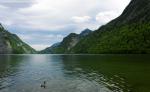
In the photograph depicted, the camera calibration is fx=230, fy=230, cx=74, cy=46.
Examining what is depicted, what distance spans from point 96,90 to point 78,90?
4.47 metres

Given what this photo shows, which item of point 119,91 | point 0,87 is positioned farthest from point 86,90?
point 0,87

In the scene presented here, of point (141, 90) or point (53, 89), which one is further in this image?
point (53, 89)

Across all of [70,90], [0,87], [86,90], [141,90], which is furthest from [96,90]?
[0,87]

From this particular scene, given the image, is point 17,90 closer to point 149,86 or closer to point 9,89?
point 9,89

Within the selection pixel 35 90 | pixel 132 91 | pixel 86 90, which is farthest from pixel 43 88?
pixel 132 91

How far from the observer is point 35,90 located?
56844 mm

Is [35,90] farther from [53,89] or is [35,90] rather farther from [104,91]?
[104,91]

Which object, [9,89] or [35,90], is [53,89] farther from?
[9,89]

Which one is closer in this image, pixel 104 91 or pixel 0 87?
pixel 104 91

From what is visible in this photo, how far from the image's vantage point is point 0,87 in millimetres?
60562

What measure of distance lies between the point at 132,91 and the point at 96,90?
344 inches

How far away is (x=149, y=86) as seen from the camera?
5878 centimetres

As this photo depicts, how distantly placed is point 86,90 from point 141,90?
13083 millimetres

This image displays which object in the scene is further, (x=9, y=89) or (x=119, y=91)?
(x=9, y=89)
